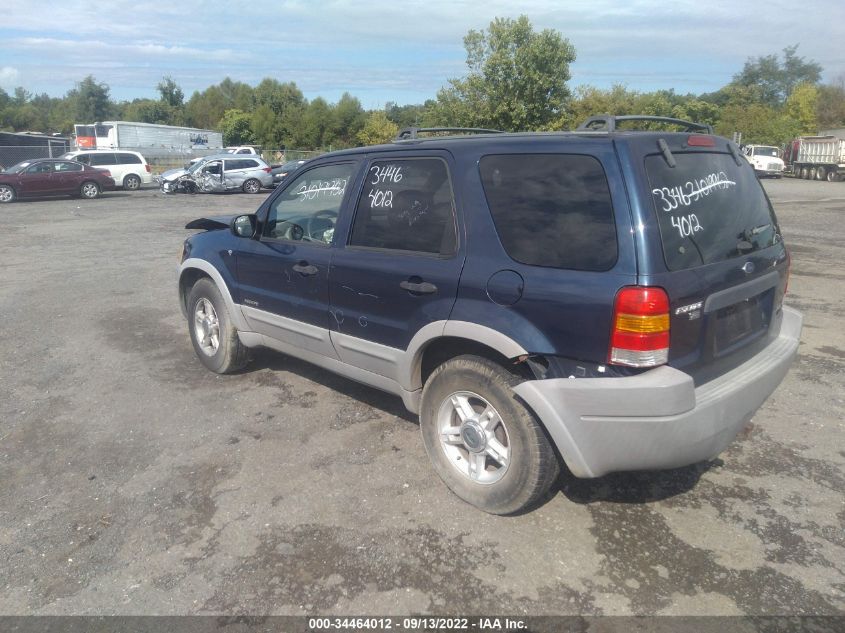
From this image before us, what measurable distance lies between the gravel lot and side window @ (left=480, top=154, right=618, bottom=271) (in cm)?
139

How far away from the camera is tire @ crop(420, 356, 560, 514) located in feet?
10.8

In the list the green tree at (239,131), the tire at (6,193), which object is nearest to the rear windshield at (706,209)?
the tire at (6,193)

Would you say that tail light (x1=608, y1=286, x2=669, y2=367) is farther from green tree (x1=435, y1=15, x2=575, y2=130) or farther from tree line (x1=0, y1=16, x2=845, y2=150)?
green tree (x1=435, y1=15, x2=575, y2=130)

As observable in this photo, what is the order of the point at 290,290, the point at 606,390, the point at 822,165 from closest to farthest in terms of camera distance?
the point at 606,390 < the point at 290,290 < the point at 822,165

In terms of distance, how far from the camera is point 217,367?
5.68 meters

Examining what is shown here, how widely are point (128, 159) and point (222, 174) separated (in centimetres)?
541

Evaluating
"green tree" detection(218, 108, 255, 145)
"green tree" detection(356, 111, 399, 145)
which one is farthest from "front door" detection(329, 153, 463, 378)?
"green tree" detection(218, 108, 255, 145)

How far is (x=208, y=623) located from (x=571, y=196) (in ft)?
7.90

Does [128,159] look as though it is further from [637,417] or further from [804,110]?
[804,110]

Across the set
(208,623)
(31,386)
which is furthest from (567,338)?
(31,386)

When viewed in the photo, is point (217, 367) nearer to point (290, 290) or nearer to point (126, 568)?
point (290, 290)

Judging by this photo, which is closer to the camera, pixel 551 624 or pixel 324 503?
pixel 551 624

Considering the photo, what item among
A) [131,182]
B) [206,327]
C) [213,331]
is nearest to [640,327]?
[213,331]

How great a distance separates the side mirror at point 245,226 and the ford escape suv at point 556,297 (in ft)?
2.70
